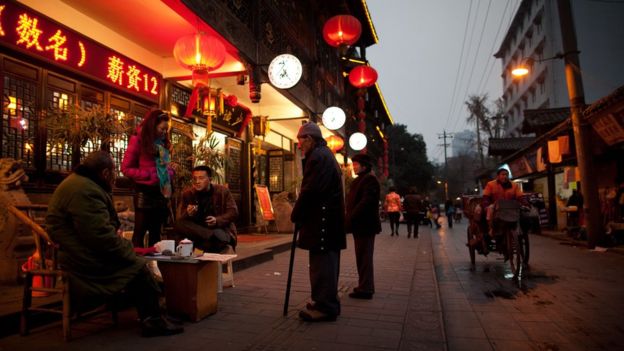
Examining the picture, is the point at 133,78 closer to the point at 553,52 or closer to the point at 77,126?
the point at 77,126

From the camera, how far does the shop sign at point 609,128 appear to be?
1050cm

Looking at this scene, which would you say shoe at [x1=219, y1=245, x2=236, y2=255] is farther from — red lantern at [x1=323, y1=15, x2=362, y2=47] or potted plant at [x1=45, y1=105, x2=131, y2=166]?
red lantern at [x1=323, y1=15, x2=362, y2=47]

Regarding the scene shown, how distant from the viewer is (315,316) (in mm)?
4098

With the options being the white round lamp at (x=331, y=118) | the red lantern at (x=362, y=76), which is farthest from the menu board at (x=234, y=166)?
the red lantern at (x=362, y=76)

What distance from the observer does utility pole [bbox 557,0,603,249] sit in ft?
36.2

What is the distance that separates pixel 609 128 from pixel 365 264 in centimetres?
942

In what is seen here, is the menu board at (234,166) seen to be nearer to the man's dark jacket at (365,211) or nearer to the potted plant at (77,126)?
the potted plant at (77,126)

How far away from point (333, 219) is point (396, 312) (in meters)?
1.31

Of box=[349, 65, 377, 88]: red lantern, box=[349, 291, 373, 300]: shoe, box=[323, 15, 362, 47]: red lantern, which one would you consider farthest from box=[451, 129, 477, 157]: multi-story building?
box=[349, 291, 373, 300]: shoe

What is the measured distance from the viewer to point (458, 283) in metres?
6.69

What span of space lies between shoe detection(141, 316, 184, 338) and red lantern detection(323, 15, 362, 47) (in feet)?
36.1

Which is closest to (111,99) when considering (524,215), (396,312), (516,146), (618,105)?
(396,312)

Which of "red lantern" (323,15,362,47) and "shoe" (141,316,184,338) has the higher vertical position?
"red lantern" (323,15,362,47)

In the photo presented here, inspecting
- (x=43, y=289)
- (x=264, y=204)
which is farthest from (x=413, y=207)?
(x=43, y=289)
